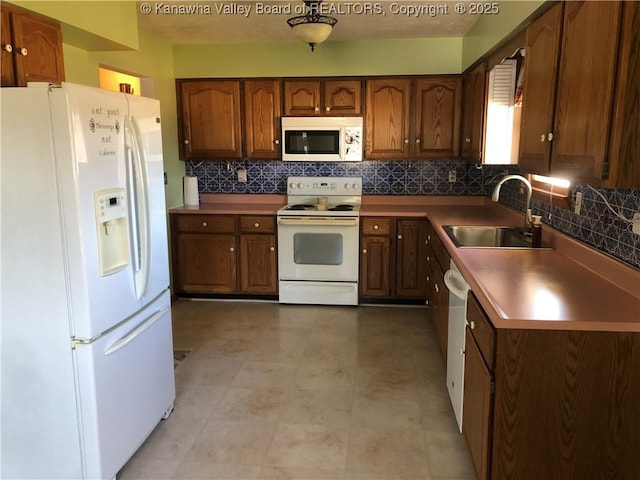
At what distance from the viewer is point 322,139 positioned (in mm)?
4535

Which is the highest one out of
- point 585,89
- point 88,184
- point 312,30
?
point 312,30

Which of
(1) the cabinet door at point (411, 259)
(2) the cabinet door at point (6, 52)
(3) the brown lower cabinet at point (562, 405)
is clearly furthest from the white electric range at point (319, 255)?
(3) the brown lower cabinet at point (562, 405)

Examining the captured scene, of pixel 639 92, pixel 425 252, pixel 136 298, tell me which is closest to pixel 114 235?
pixel 136 298

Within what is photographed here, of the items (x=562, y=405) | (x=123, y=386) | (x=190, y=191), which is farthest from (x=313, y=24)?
(x=562, y=405)

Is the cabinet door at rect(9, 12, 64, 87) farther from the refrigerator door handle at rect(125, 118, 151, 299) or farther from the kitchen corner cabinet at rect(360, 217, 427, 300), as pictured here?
the kitchen corner cabinet at rect(360, 217, 427, 300)

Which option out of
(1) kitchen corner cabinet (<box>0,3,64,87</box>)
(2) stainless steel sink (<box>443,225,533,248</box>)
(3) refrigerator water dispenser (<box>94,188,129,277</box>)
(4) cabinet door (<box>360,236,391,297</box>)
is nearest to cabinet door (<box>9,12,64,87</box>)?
(1) kitchen corner cabinet (<box>0,3,64,87</box>)

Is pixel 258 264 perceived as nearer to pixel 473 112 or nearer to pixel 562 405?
pixel 473 112

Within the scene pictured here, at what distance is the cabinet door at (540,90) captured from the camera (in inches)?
83.5

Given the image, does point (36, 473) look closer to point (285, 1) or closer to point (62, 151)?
point (62, 151)

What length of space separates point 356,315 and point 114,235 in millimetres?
2618

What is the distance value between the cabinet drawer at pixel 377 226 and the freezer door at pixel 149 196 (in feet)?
7.28

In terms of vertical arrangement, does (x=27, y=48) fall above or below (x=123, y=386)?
above

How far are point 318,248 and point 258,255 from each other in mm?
570

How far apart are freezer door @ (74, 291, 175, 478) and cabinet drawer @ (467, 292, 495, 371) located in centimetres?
148
